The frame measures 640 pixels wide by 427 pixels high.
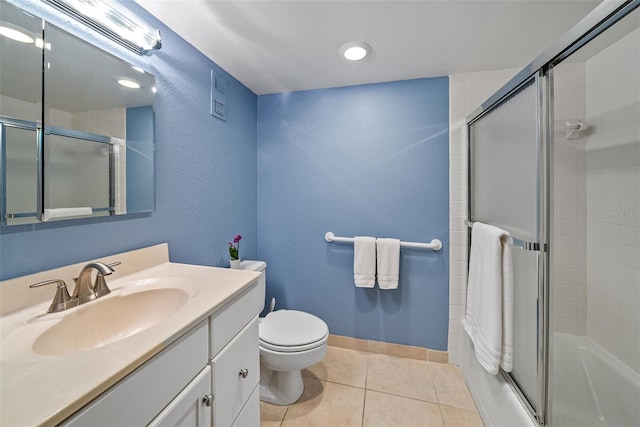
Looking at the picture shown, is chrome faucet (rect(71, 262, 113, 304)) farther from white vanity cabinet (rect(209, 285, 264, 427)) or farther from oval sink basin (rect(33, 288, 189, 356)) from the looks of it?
white vanity cabinet (rect(209, 285, 264, 427))

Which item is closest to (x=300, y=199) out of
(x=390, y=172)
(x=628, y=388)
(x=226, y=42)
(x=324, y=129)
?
(x=324, y=129)

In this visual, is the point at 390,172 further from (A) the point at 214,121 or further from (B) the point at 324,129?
(A) the point at 214,121

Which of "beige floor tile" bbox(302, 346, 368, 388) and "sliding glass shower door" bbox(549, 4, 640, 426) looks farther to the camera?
"beige floor tile" bbox(302, 346, 368, 388)

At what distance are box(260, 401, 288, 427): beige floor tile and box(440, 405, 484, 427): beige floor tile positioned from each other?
0.87m

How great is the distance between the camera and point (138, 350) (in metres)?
0.53

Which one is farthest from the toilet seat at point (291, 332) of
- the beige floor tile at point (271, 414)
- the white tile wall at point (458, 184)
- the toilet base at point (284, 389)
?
the white tile wall at point (458, 184)

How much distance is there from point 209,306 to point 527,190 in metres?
1.31

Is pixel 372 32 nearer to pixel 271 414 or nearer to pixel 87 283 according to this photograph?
pixel 87 283

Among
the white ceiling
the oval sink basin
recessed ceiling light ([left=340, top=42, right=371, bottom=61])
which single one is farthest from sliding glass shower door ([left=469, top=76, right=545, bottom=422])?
the oval sink basin

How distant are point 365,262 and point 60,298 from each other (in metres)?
1.51

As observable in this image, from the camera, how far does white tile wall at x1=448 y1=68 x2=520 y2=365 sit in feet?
5.38

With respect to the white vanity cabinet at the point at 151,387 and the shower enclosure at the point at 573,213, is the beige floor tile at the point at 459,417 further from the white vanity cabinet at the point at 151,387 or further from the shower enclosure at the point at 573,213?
the white vanity cabinet at the point at 151,387

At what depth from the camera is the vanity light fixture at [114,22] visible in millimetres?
836

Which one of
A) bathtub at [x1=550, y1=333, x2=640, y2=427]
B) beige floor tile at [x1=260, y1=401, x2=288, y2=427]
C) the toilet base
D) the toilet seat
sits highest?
the toilet seat
